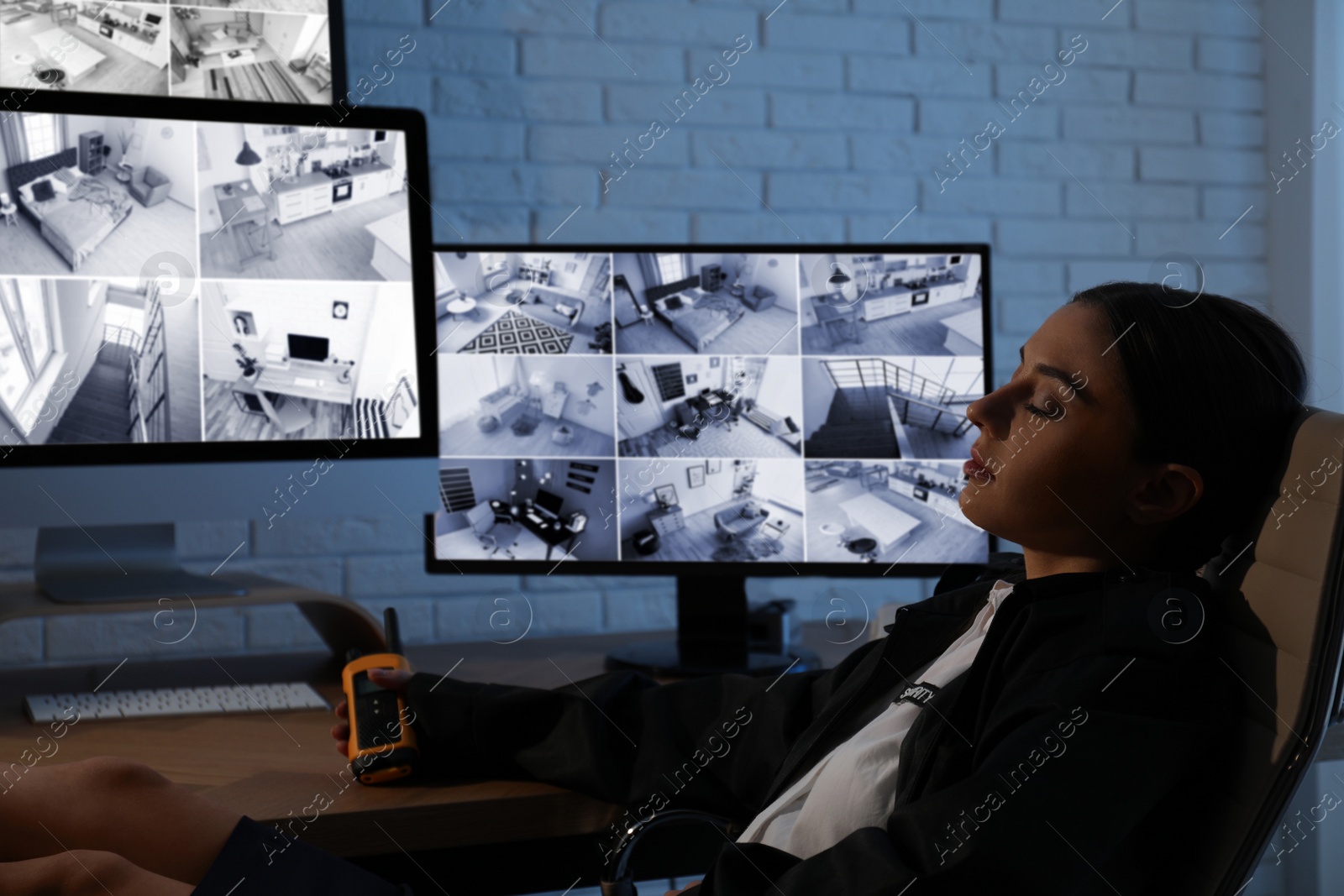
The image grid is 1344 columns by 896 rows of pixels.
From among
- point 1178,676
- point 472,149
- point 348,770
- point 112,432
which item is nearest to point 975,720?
point 1178,676

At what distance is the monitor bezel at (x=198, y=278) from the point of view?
3.50 feet

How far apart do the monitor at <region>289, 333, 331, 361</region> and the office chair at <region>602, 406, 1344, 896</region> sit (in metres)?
0.92

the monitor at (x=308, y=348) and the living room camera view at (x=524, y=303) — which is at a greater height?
the living room camera view at (x=524, y=303)

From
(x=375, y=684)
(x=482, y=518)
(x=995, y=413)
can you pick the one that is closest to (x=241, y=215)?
(x=482, y=518)

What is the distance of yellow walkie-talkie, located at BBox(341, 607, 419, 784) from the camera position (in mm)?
860

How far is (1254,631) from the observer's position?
67 cm

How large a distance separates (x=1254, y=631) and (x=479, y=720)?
0.60 m

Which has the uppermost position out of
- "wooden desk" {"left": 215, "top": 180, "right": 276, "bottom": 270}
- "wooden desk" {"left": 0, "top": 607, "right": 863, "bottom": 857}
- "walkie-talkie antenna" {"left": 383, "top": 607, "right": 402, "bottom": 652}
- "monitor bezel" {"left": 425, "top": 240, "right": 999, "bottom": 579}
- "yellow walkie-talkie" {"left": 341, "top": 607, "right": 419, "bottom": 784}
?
"wooden desk" {"left": 215, "top": 180, "right": 276, "bottom": 270}

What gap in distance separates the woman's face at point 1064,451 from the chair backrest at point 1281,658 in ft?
0.36

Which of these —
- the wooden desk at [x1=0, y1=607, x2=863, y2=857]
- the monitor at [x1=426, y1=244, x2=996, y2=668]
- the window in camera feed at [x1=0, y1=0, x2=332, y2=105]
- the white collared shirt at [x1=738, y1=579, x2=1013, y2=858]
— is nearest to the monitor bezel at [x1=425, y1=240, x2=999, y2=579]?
the monitor at [x1=426, y1=244, x2=996, y2=668]

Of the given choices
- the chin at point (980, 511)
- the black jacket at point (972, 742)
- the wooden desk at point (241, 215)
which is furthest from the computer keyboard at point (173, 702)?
the chin at point (980, 511)

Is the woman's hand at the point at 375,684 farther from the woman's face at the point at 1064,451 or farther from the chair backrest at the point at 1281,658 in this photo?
the chair backrest at the point at 1281,658

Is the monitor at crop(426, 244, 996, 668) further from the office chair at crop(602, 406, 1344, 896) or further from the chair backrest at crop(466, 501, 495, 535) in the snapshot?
the office chair at crop(602, 406, 1344, 896)

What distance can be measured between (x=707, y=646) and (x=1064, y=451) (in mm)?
591
